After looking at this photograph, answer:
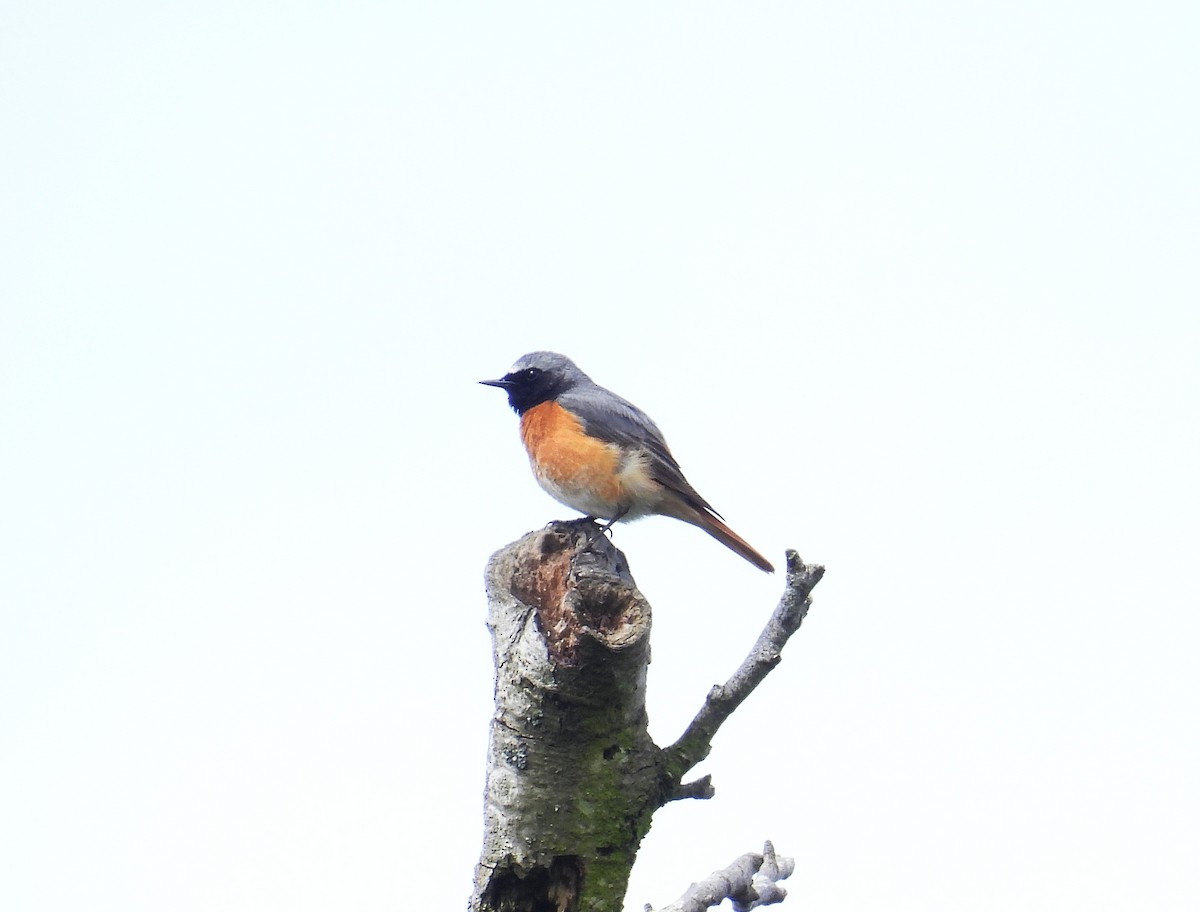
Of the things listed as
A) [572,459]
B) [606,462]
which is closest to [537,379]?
[572,459]

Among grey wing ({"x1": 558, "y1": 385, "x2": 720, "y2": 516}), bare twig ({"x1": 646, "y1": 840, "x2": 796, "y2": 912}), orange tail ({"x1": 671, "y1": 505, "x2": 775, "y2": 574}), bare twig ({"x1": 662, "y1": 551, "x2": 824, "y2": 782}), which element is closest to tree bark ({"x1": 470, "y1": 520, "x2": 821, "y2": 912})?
bare twig ({"x1": 662, "y1": 551, "x2": 824, "y2": 782})

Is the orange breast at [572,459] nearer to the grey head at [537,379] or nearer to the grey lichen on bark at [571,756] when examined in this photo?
the grey head at [537,379]

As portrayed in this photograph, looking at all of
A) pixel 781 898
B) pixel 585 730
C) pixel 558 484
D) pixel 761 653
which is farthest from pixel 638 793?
pixel 558 484

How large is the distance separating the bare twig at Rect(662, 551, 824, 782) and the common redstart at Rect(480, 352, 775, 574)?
370 centimetres

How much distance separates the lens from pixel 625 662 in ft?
12.5

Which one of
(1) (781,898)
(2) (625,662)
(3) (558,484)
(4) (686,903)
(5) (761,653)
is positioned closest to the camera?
(2) (625,662)

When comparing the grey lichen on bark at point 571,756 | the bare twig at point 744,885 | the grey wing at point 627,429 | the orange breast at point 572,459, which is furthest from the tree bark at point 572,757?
the grey wing at point 627,429

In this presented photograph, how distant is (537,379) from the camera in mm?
9094

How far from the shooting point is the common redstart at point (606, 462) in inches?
315

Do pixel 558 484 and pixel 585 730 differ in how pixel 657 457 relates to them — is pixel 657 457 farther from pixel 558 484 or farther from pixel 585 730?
pixel 585 730

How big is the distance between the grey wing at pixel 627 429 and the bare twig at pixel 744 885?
3322mm

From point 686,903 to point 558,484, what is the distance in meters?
3.81

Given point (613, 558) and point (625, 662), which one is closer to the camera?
point (625, 662)

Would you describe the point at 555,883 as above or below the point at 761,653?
below
